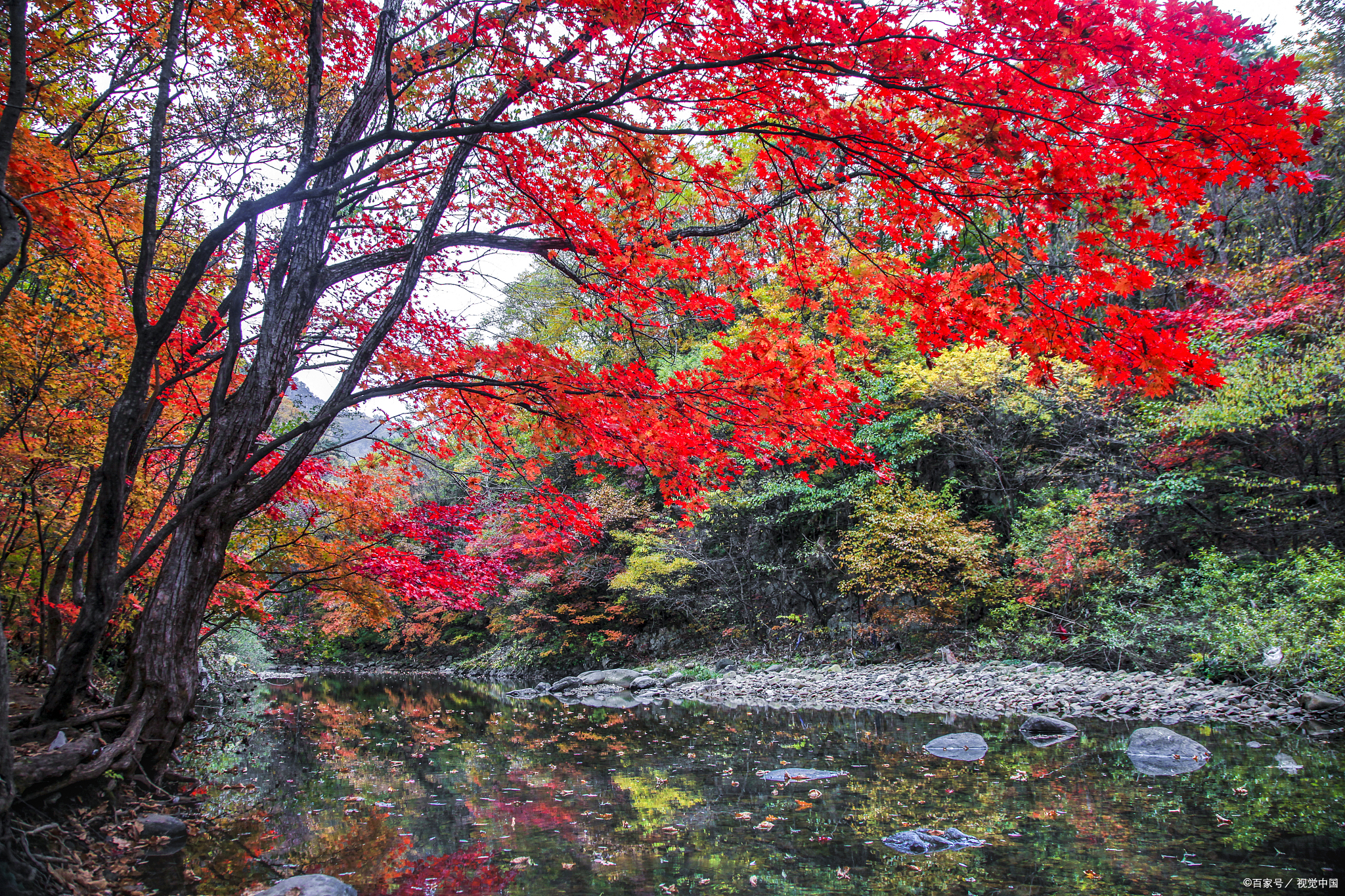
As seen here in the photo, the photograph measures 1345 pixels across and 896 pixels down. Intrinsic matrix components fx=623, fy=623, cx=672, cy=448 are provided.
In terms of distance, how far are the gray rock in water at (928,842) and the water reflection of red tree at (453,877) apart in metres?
2.27

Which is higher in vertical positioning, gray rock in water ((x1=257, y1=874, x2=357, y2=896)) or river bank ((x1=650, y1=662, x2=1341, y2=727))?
gray rock in water ((x1=257, y1=874, x2=357, y2=896))

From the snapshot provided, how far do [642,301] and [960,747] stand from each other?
5324 mm

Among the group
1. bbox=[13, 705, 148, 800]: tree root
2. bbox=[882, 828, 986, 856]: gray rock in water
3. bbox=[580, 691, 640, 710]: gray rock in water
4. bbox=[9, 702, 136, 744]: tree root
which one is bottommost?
bbox=[580, 691, 640, 710]: gray rock in water

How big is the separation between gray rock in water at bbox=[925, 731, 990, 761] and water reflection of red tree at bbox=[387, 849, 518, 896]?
173 inches

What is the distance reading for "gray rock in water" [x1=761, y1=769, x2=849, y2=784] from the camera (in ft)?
17.7

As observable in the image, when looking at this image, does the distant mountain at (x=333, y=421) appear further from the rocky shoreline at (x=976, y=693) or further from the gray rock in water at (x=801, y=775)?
the rocky shoreline at (x=976, y=693)

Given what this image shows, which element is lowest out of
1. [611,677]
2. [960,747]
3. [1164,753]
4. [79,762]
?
[611,677]

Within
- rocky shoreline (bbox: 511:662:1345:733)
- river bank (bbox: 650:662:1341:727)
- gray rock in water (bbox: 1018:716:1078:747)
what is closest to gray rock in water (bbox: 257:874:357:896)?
A: gray rock in water (bbox: 1018:716:1078:747)

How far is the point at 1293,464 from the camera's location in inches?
360

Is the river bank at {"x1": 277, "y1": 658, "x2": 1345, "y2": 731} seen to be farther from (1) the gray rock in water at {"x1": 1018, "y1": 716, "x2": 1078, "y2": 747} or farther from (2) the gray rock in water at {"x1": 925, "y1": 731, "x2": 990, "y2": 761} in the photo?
(2) the gray rock in water at {"x1": 925, "y1": 731, "x2": 990, "y2": 761}

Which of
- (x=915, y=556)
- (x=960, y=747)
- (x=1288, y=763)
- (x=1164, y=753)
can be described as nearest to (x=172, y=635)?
(x=960, y=747)

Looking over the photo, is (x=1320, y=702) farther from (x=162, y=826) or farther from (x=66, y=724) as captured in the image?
(x=66, y=724)

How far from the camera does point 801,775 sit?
5539 millimetres

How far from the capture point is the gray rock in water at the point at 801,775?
540 cm
